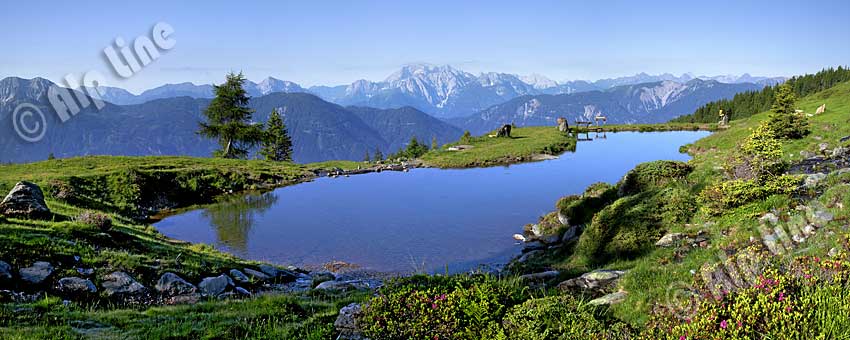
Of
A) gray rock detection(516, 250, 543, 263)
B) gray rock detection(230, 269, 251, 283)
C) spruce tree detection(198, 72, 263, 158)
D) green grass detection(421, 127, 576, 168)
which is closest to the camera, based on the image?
gray rock detection(230, 269, 251, 283)

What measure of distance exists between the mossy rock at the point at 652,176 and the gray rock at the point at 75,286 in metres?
21.3

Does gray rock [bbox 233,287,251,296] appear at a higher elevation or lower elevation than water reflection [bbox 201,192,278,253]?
lower

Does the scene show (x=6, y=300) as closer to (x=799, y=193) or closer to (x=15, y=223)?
(x=15, y=223)

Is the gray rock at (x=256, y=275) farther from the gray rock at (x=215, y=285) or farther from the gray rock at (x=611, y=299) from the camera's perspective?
the gray rock at (x=611, y=299)

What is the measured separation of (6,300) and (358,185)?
95.8 ft

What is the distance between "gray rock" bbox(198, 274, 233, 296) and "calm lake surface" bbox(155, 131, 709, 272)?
20.2 feet

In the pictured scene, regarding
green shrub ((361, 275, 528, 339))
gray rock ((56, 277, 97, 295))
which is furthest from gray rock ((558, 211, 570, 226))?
gray rock ((56, 277, 97, 295))

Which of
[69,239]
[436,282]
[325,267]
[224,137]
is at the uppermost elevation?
[224,137]

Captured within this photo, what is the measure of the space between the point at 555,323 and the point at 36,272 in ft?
42.3

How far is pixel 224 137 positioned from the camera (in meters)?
59.8

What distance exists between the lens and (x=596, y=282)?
10.9 m

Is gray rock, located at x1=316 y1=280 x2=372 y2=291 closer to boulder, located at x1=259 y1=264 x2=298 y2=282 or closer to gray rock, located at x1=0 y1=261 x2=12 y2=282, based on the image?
boulder, located at x1=259 y1=264 x2=298 y2=282

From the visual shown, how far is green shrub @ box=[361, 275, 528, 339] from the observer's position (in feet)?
23.5

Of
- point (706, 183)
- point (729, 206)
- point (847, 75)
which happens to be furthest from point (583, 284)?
point (847, 75)
